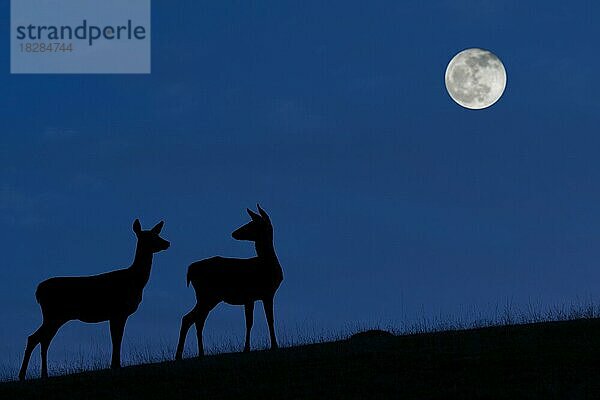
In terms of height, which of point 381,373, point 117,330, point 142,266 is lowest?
point 381,373

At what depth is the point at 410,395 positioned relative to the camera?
1579 cm

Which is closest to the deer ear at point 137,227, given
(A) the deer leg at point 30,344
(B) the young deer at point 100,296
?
(B) the young deer at point 100,296

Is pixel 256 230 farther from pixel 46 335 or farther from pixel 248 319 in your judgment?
pixel 46 335

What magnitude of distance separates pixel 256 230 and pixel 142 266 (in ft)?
7.95

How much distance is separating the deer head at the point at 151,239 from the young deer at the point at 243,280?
102cm

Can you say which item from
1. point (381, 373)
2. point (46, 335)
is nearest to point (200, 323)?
point (46, 335)

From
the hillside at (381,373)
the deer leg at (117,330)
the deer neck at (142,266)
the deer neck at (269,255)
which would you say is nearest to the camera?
the hillside at (381,373)

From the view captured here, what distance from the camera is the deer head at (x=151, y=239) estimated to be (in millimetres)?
21203

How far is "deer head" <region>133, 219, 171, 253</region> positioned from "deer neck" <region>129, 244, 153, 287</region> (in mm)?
101

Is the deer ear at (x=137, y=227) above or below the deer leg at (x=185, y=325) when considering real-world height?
above

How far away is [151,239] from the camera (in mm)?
21203

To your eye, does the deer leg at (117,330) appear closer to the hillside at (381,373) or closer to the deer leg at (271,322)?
the hillside at (381,373)

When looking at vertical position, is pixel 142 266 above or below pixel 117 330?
above

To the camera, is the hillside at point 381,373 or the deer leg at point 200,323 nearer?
the hillside at point 381,373
